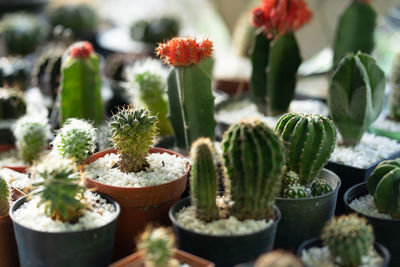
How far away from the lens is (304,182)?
7.21 ft

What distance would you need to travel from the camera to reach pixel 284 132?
2.18 metres

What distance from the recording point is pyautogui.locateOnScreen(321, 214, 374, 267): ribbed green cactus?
162 cm

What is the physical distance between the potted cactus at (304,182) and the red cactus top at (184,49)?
484 mm

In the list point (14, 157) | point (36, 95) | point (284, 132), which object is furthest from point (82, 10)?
point (284, 132)

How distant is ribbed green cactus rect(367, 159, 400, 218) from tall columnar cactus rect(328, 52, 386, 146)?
1.97 ft

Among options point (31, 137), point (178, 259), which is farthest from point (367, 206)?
point (31, 137)

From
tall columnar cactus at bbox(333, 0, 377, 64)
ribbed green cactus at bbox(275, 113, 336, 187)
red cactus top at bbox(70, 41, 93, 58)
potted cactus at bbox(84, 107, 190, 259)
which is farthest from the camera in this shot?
tall columnar cactus at bbox(333, 0, 377, 64)

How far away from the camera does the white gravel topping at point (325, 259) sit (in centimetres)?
165

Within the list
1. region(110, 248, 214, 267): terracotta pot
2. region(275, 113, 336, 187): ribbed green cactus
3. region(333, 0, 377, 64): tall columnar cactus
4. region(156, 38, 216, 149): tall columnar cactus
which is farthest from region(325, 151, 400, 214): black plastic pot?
region(333, 0, 377, 64): tall columnar cactus

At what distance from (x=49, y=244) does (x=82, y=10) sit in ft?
14.9

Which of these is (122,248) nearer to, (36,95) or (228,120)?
(228,120)

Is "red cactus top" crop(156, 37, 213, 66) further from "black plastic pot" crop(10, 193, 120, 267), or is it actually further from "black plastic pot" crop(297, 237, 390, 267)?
"black plastic pot" crop(297, 237, 390, 267)

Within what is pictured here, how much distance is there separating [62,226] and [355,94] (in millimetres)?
1601

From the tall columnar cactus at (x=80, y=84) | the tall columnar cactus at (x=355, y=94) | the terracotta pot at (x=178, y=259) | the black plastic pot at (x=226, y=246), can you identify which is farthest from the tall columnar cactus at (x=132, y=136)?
the tall columnar cactus at (x=355, y=94)
